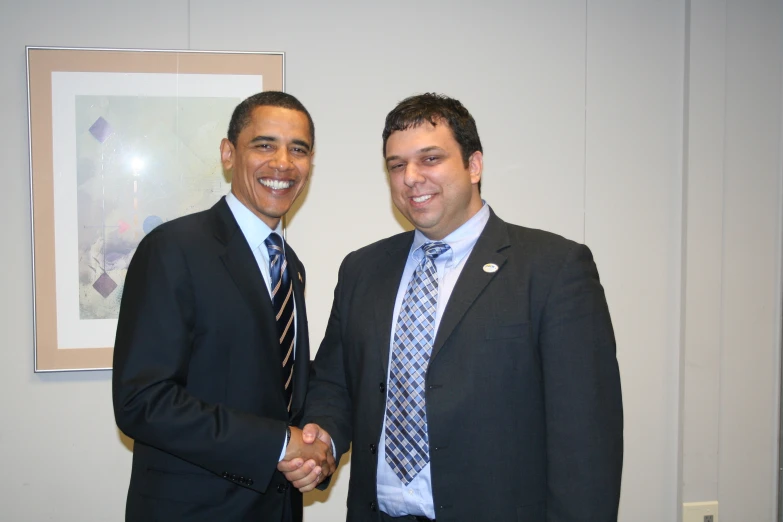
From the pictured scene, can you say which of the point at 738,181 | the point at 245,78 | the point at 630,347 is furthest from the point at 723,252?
the point at 245,78

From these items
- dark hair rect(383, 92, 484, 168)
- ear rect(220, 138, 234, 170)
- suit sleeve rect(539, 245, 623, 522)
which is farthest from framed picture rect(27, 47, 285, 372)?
suit sleeve rect(539, 245, 623, 522)

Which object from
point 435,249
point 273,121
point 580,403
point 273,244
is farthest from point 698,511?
point 273,121

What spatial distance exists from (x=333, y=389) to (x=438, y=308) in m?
0.58

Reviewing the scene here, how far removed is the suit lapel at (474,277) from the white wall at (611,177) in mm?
1111

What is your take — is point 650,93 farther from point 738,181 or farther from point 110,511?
point 110,511

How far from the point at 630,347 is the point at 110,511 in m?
2.69

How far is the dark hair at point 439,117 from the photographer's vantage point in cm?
183

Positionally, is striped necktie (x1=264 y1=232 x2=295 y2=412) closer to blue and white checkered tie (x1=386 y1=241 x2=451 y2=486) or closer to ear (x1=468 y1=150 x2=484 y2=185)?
blue and white checkered tie (x1=386 y1=241 x2=451 y2=486)

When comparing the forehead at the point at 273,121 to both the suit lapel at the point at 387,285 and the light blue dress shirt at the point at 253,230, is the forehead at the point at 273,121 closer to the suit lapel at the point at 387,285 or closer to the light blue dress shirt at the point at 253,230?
the light blue dress shirt at the point at 253,230

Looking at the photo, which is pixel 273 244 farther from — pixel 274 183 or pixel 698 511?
pixel 698 511

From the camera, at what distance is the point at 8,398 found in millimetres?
2676

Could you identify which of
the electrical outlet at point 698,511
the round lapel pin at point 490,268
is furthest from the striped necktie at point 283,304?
the electrical outlet at point 698,511

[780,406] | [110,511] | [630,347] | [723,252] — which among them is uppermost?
[723,252]

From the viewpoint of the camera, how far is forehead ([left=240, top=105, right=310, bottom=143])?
6.47 ft
